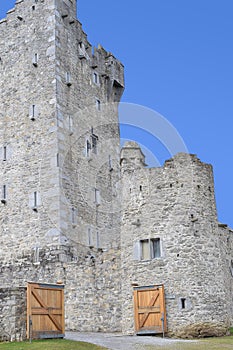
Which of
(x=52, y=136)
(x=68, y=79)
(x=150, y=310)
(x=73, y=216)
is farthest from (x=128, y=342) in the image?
(x=68, y=79)

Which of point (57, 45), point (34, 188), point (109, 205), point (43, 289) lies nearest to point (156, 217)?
point (43, 289)

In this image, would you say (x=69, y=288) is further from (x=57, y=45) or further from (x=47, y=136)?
(x=57, y=45)

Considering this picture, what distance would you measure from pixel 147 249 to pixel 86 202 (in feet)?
36.9

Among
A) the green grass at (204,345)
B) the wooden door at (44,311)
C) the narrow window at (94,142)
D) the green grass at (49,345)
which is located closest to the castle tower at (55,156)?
the narrow window at (94,142)

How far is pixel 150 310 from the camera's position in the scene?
23.1 metres

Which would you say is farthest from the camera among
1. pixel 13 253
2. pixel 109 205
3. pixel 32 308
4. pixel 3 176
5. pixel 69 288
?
pixel 109 205

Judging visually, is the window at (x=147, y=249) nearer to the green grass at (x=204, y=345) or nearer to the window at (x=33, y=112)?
the green grass at (x=204, y=345)

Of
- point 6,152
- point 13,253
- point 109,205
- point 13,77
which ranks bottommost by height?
point 13,253

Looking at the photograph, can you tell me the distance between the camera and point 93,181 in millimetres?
36094

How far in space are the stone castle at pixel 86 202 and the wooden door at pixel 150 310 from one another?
262mm

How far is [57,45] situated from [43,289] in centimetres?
1881

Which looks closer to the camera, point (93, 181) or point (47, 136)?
point (47, 136)

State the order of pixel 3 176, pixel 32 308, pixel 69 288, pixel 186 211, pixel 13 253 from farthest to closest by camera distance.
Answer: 1. pixel 3 176
2. pixel 13 253
3. pixel 69 288
4. pixel 186 211
5. pixel 32 308

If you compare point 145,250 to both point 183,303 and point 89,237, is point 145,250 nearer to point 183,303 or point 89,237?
point 183,303
